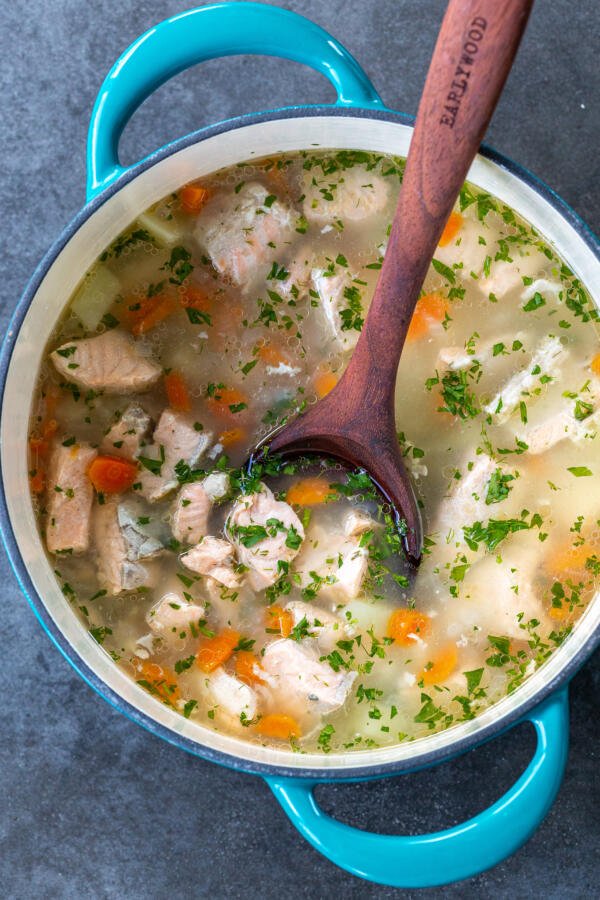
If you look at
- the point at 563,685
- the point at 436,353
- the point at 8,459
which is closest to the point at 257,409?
the point at 436,353

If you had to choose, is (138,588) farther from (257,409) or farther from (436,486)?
(436,486)

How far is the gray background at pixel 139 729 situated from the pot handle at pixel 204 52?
51 cm

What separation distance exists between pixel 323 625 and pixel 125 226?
0.90 meters

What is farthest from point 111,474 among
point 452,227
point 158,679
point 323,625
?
point 452,227

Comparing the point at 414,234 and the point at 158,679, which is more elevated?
the point at 414,234

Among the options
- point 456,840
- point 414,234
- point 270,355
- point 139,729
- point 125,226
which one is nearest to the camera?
point 414,234

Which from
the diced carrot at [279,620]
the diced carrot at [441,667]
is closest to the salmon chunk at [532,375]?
the diced carrot at [441,667]

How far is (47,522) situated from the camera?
1.81 meters

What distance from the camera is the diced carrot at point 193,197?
1.82m

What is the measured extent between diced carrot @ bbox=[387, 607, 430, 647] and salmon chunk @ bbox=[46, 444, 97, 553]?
651mm

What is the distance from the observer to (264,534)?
1.86 metres

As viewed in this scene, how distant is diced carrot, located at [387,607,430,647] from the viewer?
6.11ft

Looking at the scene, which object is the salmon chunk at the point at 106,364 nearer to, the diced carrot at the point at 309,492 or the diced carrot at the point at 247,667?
the diced carrot at the point at 309,492

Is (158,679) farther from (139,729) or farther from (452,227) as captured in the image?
(452,227)
